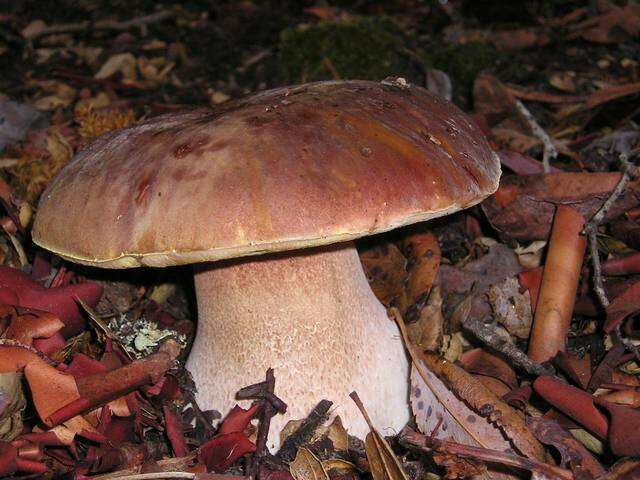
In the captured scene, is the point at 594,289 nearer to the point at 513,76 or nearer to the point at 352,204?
the point at 352,204

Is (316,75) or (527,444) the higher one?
(316,75)

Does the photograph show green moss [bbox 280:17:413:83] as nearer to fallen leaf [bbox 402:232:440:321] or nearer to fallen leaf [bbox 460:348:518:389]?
fallen leaf [bbox 402:232:440:321]

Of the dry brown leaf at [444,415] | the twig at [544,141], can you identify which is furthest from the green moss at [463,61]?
the dry brown leaf at [444,415]

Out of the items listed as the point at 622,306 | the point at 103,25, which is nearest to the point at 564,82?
the point at 622,306

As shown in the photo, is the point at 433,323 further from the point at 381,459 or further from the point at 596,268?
the point at 381,459

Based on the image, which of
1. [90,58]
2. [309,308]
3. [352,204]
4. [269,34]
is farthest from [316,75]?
[352,204]

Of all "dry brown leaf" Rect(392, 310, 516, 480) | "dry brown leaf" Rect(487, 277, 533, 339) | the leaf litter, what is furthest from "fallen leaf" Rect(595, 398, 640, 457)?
"dry brown leaf" Rect(487, 277, 533, 339)
